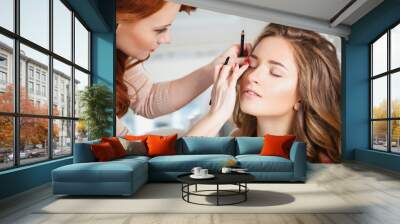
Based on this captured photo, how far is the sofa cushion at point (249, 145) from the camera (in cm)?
700

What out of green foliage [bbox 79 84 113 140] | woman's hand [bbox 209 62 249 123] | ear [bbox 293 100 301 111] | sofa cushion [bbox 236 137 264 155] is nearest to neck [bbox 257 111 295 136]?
ear [bbox 293 100 301 111]

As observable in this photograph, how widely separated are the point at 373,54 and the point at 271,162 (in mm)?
4703

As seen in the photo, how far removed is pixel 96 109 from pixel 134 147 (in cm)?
170

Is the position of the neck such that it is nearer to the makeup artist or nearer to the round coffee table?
the makeup artist

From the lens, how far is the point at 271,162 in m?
6.11

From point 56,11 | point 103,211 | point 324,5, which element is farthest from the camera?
Result: point 324,5

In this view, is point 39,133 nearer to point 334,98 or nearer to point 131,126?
point 131,126

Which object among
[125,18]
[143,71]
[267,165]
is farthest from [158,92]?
[267,165]

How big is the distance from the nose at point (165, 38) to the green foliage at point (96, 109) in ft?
5.88

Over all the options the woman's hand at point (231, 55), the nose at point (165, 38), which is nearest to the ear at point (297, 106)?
the woman's hand at point (231, 55)

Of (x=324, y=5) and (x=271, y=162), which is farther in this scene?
(x=324, y=5)

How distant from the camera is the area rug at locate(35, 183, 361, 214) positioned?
4.23 m

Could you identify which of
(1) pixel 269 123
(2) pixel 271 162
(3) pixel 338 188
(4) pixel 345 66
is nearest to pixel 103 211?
(2) pixel 271 162

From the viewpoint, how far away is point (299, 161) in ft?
20.1
